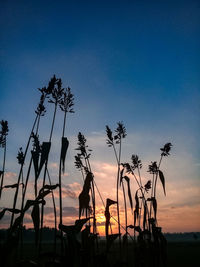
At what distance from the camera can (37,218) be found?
10.0 ft

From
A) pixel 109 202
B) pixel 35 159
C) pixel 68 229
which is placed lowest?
pixel 68 229

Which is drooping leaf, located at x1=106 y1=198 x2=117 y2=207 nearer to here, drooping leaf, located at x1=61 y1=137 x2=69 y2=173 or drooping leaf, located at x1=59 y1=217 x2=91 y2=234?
drooping leaf, located at x1=59 y1=217 x2=91 y2=234

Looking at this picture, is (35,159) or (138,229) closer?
(35,159)

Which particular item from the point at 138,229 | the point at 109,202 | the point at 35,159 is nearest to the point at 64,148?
the point at 35,159

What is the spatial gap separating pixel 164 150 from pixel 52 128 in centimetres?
343

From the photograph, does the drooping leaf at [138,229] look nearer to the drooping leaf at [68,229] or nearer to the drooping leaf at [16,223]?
the drooping leaf at [68,229]

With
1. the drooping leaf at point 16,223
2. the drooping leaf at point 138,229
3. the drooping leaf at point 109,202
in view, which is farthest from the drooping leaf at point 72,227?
the drooping leaf at point 138,229

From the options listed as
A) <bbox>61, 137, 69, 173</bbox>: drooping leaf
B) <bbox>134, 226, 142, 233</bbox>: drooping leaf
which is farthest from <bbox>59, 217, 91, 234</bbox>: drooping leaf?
<bbox>134, 226, 142, 233</bbox>: drooping leaf

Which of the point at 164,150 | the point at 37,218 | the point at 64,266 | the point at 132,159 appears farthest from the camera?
the point at 132,159

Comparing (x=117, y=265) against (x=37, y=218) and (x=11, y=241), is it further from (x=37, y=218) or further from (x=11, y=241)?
(x=11, y=241)

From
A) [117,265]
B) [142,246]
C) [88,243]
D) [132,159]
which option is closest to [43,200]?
[88,243]

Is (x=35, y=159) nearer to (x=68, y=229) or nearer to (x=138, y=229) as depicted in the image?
(x=68, y=229)

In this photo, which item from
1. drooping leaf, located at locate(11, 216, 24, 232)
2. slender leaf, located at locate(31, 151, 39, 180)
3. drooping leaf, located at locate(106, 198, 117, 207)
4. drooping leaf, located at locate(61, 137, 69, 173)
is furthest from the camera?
drooping leaf, located at locate(106, 198, 117, 207)

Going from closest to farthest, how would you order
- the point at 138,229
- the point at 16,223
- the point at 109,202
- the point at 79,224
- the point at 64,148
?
1. the point at 16,223
2. the point at 79,224
3. the point at 64,148
4. the point at 109,202
5. the point at 138,229
